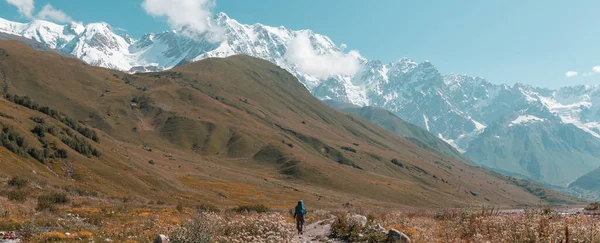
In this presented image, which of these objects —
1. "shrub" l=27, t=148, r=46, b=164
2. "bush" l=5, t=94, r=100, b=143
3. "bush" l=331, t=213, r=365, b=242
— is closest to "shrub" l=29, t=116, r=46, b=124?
"bush" l=5, t=94, r=100, b=143

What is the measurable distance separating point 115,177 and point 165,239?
2889 inches

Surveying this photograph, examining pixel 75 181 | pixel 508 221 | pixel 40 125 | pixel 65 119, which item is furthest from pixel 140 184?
pixel 508 221

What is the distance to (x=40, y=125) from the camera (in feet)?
282

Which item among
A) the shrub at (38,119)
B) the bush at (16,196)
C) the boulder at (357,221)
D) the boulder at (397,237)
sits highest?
the shrub at (38,119)

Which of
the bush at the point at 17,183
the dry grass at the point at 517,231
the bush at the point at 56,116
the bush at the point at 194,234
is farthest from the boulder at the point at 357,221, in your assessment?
the bush at the point at 56,116

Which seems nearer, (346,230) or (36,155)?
(346,230)

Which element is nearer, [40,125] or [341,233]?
[341,233]

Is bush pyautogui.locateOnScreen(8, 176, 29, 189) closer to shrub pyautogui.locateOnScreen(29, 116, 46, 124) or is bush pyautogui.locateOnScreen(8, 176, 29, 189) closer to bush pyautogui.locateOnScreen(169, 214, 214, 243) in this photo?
bush pyautogui.locateOnScreen(169, 214, 214, 243)

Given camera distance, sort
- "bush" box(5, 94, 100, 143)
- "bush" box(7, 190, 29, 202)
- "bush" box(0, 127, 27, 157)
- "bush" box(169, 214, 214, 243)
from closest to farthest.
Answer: "bush" box(169, 214, 214, 243), "bush" box(7, 190, 29, 202), "bush" box(0, 127, 27, 157), "bush" box(5, 94, 100, 143)

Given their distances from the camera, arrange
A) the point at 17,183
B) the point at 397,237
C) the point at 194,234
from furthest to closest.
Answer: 1. the point at 17,183
2. the point at 397,237
3. the point at 194,234

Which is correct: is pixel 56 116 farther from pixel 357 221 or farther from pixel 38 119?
pixel 357 221

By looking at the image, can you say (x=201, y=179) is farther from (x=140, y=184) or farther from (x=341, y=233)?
(x=341, y=233)

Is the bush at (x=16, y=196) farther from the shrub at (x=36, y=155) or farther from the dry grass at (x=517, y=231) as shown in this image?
the shrub at (x=36, y=155)

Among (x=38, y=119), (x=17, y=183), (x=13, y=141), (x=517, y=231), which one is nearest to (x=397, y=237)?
(x=517, y=231)
